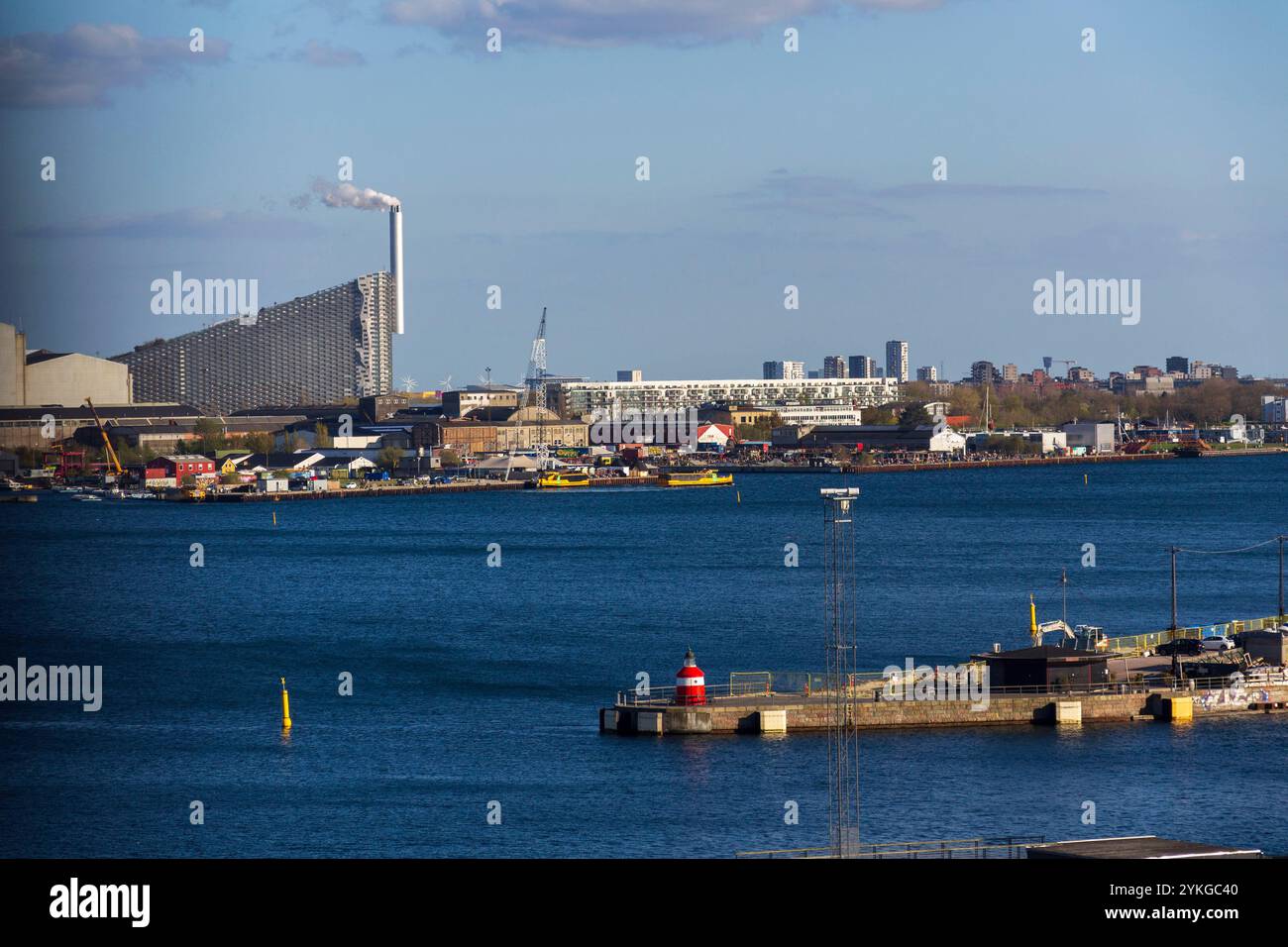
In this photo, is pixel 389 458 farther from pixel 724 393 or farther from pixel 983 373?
pixel 983 373

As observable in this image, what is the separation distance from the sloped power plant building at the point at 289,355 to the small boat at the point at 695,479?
25.0 meters

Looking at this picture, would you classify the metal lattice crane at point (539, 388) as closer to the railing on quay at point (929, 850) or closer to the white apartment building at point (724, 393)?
the white apartment building at point (724, 393)

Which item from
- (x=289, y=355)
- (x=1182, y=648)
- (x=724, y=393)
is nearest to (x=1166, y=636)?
(x=1182, y=648)

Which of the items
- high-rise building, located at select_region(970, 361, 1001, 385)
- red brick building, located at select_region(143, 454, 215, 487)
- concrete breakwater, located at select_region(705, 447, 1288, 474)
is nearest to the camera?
red brick building, located at select_region(143, 454, 215, 487)

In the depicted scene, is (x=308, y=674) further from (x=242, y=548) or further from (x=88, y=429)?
(x=88, y=429)

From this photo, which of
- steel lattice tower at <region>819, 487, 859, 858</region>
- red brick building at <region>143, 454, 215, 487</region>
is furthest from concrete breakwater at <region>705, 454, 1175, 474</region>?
steel lattice tower at <region>819, 487, 859, 858</region>

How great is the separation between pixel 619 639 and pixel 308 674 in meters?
3.06

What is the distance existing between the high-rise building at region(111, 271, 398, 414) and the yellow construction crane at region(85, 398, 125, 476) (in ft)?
61.3

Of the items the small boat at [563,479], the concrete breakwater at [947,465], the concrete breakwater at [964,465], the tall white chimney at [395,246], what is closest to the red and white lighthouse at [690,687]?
the small boat at [563,479]

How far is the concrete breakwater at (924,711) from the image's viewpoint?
35.9 feet

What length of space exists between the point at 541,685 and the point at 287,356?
2687 inches

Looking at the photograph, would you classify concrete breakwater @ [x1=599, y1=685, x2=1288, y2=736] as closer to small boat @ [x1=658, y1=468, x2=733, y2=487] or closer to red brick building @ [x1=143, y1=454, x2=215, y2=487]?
red brick building @ [x1=143, y1=454, x2=215, y2=487]

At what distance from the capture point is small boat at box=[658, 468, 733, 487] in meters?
48.6

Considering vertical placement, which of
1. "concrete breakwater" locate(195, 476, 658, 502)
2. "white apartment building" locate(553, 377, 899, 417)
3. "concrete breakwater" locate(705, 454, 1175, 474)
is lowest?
"concrete breakwater" locate(195, 476, 658, 502)
